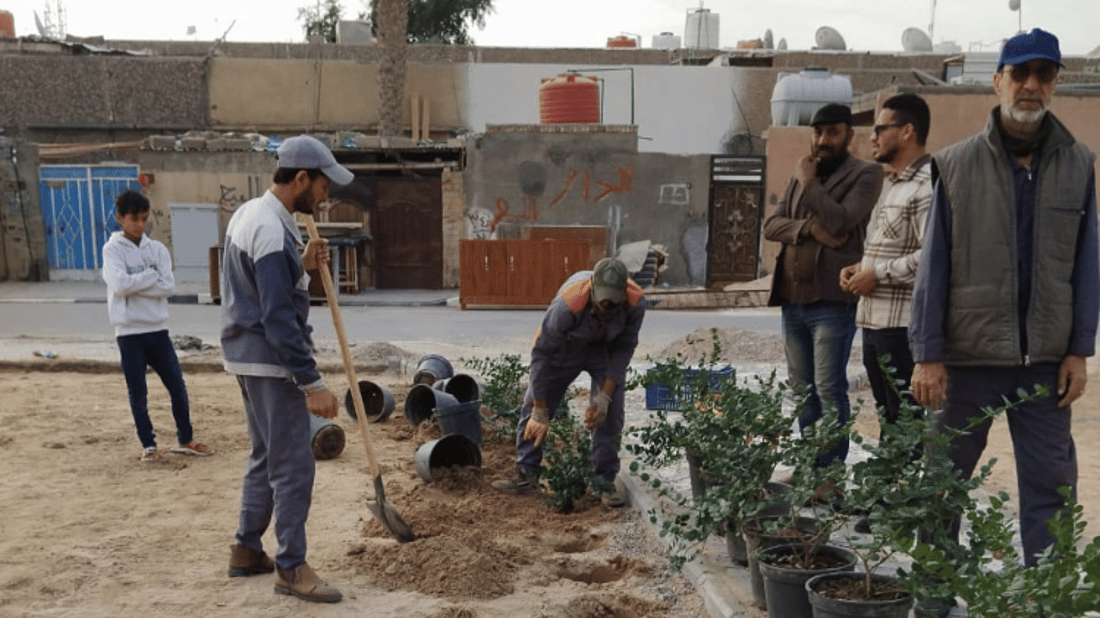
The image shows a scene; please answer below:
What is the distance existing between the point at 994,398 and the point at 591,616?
1841 mm

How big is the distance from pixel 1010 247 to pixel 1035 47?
691 millimetres

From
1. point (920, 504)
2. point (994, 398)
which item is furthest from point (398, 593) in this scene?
point (994, 398)

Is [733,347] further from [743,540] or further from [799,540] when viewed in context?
[799,540]

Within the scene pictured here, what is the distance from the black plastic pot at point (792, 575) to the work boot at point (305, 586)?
6.10 feet

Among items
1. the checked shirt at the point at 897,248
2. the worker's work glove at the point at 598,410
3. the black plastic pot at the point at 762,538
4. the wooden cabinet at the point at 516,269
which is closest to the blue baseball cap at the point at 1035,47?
the checked shirt at the point at 897,248

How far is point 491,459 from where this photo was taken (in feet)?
22.3

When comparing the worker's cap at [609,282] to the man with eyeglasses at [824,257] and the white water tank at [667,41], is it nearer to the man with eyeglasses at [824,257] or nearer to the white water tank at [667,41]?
the man with eyeglasses at [824,257]

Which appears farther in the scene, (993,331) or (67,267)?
(67,267)

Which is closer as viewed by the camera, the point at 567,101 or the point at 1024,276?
the point at 1024,276

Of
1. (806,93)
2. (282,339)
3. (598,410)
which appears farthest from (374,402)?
(806,93)

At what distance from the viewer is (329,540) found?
199 inches

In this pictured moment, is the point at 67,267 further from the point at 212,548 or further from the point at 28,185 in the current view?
the point at 212,548

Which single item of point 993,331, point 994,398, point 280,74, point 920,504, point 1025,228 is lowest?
point 920,504

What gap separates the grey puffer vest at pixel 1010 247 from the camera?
3324mm
